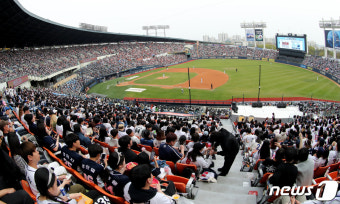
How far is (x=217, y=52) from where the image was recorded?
8856 cm

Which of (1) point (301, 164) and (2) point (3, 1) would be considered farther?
(2) point (3, 1)

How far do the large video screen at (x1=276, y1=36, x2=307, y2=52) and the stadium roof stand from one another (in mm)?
51809

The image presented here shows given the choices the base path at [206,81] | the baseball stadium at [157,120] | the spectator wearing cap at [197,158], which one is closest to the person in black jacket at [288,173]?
the baseball stadium at [157,120]

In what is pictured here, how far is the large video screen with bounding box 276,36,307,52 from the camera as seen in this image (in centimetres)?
5903

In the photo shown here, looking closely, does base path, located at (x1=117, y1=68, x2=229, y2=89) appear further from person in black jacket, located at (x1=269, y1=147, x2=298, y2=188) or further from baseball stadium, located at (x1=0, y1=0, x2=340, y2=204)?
person in black jacket, located at (x1=269, y1=147, x2=298, y2=188)

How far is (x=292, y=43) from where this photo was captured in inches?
2440

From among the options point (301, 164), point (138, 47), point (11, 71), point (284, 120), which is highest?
point (138, 47)

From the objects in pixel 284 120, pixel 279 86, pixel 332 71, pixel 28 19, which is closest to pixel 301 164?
pixel 284 120

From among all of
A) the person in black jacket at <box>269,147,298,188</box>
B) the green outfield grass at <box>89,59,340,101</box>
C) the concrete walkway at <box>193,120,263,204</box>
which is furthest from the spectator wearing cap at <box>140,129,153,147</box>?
the green outfield grass at <box>89,59,340,101</box>

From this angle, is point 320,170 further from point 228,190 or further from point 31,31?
point 31,31

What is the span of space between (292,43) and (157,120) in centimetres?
5923

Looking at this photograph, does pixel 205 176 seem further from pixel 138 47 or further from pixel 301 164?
pixel 138 47

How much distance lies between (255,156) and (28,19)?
42.8 meters

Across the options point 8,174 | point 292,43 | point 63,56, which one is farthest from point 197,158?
point 292,43
